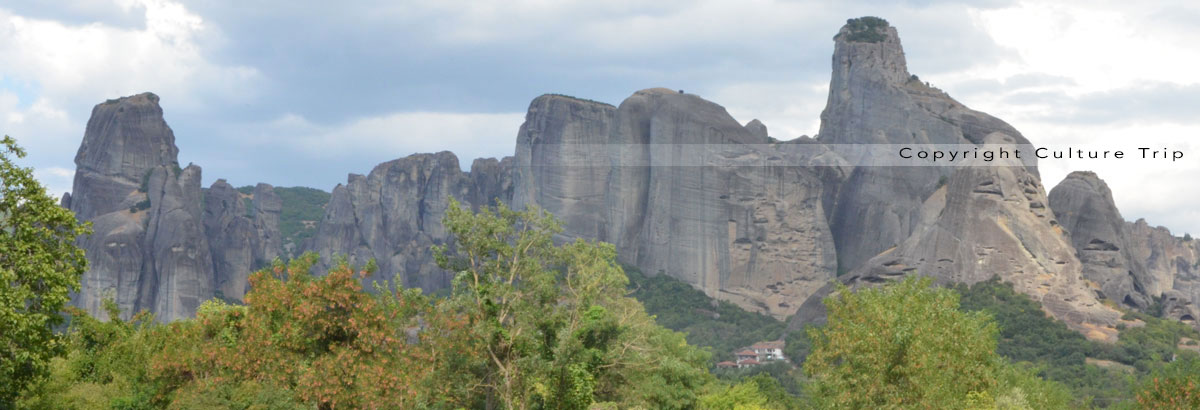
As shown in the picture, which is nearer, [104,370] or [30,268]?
[30,268]

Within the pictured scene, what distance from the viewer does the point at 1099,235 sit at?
124 metres

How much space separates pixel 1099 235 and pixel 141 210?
350ft

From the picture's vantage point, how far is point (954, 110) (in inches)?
6083

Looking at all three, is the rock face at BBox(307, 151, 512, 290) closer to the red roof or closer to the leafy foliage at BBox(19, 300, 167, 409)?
the red roof

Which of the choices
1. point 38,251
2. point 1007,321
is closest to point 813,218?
point 1007,321

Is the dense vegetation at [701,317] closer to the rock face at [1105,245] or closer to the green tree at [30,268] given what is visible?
the rock face at [1105,245]

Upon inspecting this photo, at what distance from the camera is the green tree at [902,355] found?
41.7m

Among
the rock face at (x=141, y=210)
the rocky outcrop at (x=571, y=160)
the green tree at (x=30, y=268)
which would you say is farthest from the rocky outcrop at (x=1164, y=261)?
the green tree at (x=30, y=268)

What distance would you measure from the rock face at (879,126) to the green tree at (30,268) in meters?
131

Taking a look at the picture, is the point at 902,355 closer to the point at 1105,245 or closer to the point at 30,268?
the point at 30,268

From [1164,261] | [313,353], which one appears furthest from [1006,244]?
[313,353]

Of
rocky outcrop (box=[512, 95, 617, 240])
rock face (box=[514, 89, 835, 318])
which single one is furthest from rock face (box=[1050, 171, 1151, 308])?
rocky outcrop (box=[512, 95, 617, 240])

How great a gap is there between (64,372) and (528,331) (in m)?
14.8

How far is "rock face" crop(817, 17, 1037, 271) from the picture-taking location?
6058 inches
